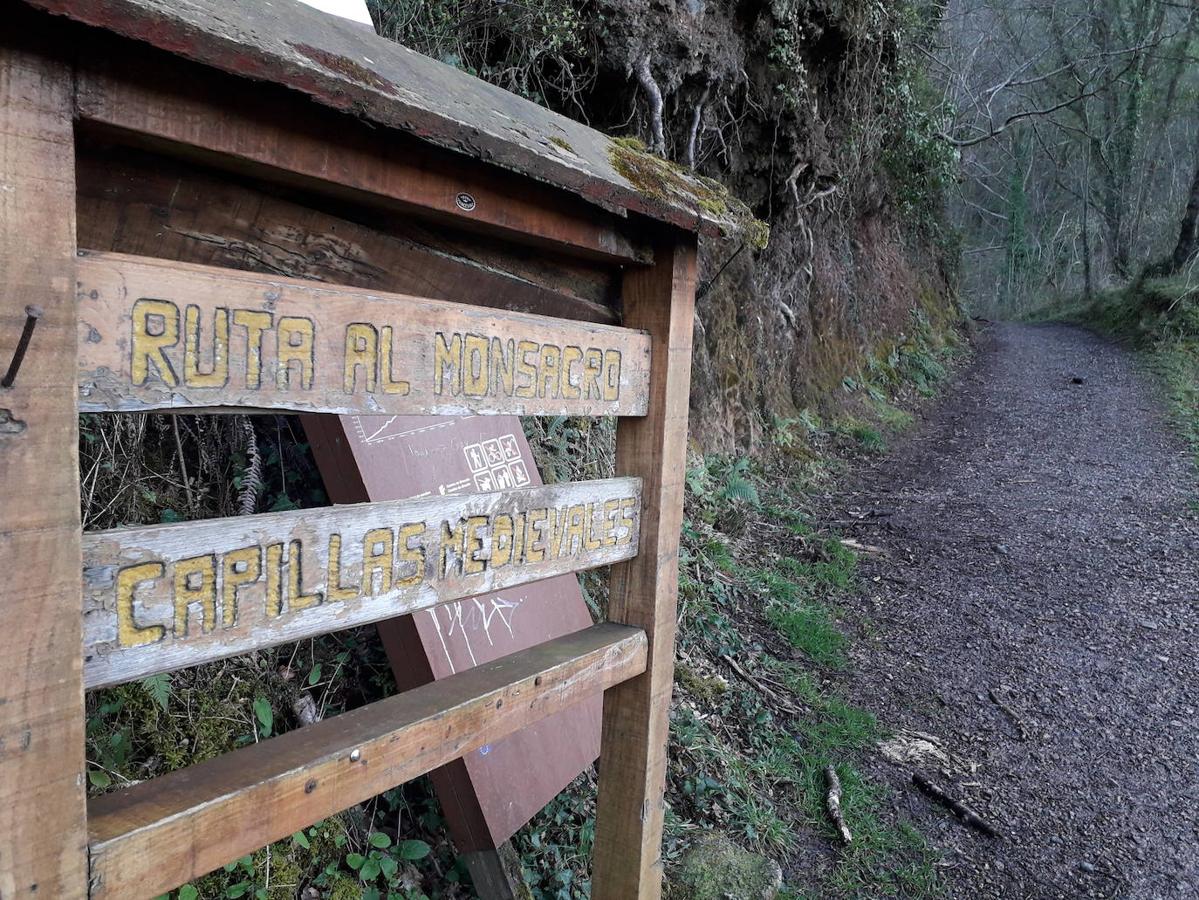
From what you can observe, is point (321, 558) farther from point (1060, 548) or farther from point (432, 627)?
point (1060, 548)

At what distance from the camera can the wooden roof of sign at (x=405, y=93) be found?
93cm

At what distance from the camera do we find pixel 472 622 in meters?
2.72

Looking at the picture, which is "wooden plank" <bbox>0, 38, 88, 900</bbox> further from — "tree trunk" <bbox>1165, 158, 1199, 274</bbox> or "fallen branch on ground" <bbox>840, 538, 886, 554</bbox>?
"tree trunk" <bbox>1165, 158, 1199, 274</bbox>

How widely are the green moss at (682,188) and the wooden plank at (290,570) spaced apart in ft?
2.40

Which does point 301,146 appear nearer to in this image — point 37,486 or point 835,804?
point 37,486

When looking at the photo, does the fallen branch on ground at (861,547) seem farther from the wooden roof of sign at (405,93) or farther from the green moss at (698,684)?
the wooden roof of sign at (405,93)

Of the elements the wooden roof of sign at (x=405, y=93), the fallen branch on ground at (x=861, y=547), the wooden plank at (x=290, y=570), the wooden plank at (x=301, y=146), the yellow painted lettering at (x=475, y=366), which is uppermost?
the wooden roof of sign at (x=405, y=93)

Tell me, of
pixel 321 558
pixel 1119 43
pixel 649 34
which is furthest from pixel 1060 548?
pixel 1119 43

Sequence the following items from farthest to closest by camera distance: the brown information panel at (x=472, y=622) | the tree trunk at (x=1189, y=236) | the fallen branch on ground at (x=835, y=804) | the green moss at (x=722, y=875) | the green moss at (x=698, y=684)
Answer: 1. the tree trunk at (x=1189, y=236)
2. the green moss at (x=698, y=684)
3. the fallen branch on ground at (x=835, y=804)
4. the green moss at (x=722, y=875)
5. the brown information panel at (x=472, y=622)

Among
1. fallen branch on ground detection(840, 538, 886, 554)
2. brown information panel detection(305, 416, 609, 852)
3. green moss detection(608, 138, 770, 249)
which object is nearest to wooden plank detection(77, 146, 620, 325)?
green moss detection(608, 138, 770, 249)

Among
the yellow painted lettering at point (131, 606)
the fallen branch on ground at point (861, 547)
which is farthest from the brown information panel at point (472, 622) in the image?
the fallen branch on ground at point (861, 547)

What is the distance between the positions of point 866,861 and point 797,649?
1570mm

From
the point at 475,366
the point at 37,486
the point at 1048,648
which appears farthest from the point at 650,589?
the point at 1048,648

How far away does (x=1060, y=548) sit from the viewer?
244 inches
